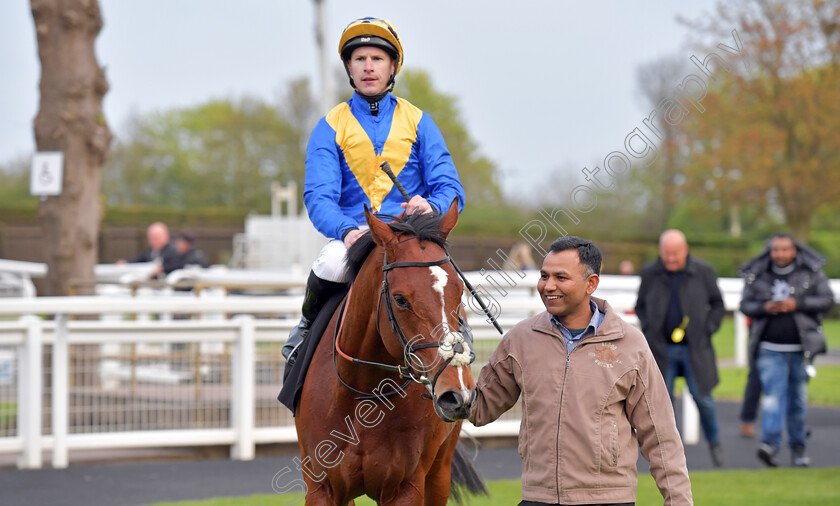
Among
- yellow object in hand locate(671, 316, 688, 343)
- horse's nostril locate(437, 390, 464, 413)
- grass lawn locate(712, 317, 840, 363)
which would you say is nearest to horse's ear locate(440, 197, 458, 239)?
horse's nostril locate(437, 390, 464, 413)

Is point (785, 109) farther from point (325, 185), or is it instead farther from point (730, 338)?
point (325, 185)

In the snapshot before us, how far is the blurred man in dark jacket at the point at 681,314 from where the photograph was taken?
7641 millimetres

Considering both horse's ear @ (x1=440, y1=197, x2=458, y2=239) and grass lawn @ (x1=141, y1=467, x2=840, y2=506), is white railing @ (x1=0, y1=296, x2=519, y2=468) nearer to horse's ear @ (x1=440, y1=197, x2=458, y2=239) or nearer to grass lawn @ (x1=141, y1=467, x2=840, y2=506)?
grass lawn @ (x1=141, y1=467, x2=840, y2=506)

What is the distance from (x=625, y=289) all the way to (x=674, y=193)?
1511cm

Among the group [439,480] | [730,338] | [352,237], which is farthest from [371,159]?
[730,338]

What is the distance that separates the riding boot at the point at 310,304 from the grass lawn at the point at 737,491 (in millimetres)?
1865

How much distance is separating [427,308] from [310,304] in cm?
112

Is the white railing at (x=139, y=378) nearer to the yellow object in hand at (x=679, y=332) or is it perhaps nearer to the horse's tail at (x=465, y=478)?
the yellow object in hand at (x=679, y=332)

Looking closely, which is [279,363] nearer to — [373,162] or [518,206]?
[373,162]

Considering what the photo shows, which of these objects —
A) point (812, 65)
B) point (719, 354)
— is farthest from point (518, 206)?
point (719, 354)

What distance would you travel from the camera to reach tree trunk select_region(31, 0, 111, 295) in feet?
27.8

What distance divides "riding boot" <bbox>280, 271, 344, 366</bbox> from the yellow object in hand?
14.6 feet

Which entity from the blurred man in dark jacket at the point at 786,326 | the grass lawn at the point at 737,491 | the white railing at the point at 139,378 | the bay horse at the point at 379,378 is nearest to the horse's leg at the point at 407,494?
the bay horse at the point at 379,378

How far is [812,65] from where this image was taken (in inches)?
936
